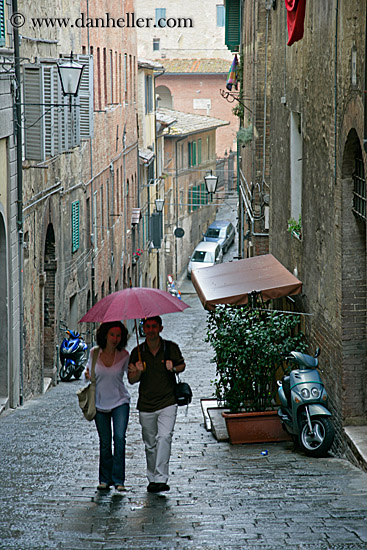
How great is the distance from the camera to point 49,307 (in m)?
17.5

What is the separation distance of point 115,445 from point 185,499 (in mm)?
701

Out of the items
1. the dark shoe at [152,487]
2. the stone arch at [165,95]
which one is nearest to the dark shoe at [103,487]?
the dark shoe at [152,487]

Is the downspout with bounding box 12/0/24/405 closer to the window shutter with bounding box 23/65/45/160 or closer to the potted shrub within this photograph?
the window shutter with bounding box 23/65/45/160

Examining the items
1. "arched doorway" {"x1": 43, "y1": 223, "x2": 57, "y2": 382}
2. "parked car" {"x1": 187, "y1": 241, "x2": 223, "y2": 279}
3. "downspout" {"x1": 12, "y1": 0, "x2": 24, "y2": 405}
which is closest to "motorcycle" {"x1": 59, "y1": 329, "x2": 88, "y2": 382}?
"arched doorway" {"x1": 43, "y1": 223, "x2": 57, "y2": 382}

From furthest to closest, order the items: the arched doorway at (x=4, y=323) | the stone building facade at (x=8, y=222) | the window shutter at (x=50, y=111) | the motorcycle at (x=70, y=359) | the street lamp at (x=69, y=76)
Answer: the motorcycle at (x=70, y=359), the window shutter at (x=50, y=111), the arched doorway at (x=4, y=323), the street lamp at (x=69, y=76), the stone building facade at (x=8, y=222)

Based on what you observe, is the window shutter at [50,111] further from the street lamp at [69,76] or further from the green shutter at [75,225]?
the green shutter at [75,225]

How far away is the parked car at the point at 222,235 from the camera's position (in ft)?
168

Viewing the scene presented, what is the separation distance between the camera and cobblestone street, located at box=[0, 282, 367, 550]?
562 cm

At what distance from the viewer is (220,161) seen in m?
60.5

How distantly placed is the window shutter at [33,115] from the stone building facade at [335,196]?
4283 millimetres

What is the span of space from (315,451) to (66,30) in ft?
45.1

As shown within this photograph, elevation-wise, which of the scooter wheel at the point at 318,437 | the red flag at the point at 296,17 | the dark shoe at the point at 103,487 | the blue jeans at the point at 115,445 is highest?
the red flag at the point at 296,17

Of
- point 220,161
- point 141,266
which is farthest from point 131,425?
point 220,161

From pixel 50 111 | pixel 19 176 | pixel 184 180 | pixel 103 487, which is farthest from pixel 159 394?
pixel 184 180
